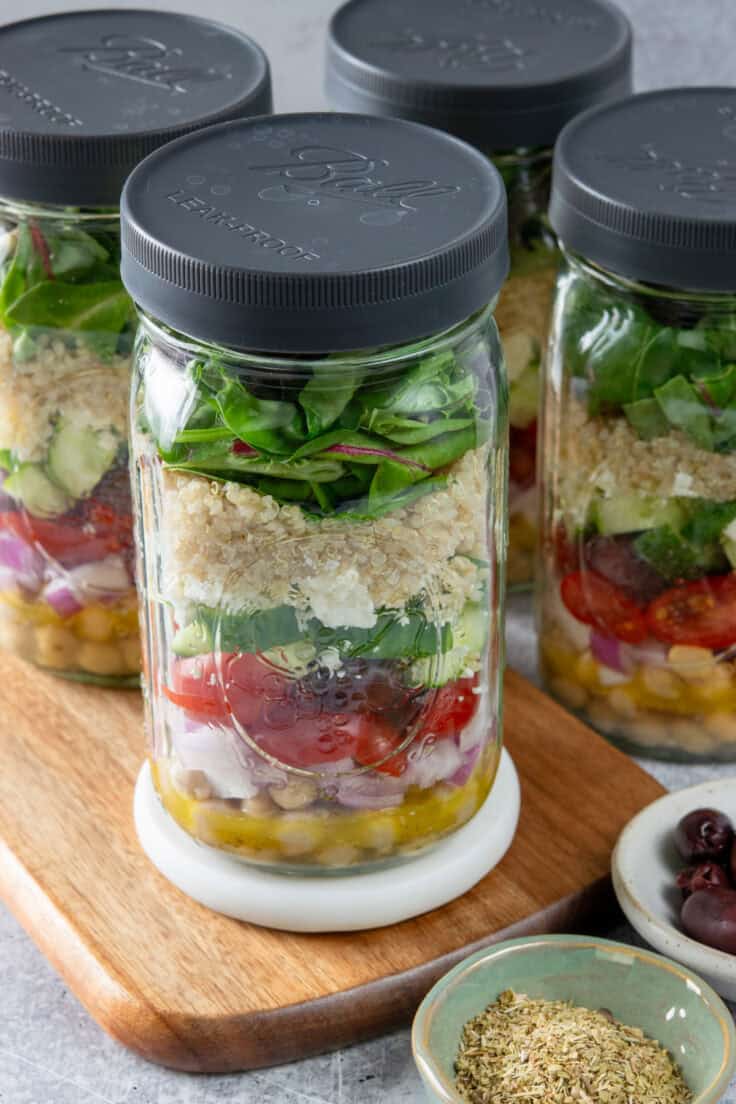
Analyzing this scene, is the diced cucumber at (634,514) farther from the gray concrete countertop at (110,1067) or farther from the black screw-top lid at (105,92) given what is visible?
the black screw-top lid at (105,92)

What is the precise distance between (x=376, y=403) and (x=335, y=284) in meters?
0.09

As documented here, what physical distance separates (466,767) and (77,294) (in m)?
0.44

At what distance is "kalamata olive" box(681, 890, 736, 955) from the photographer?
1153 mm

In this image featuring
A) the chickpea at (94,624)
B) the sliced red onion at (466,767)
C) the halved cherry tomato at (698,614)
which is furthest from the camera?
the chickpea at (94,624)

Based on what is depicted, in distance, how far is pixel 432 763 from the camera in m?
1.21

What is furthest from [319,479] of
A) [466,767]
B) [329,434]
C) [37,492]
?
[37,492]

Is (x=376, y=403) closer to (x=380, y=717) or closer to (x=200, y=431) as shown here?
(x=200, y=431)

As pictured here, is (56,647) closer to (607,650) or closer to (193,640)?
(193,640)

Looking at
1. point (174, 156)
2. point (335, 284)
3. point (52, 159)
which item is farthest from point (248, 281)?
point (52, 159)

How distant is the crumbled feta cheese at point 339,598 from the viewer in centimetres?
110

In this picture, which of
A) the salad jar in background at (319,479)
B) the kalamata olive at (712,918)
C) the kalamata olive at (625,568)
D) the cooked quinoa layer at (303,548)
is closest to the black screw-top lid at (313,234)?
the salad jar in background at (319,479)

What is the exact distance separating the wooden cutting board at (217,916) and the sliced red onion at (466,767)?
0.27 ft

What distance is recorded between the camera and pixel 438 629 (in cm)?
116

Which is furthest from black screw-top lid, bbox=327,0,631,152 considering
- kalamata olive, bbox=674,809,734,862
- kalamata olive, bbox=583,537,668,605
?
kalamata olive, bbox=674,809,734,862
